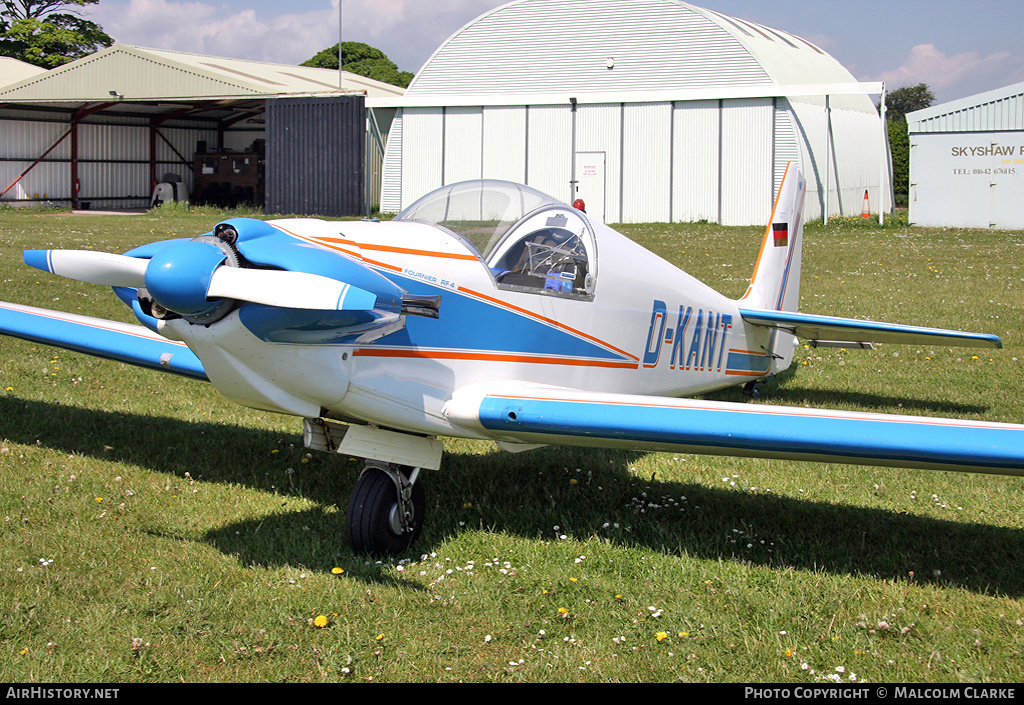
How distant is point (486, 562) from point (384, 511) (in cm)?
61

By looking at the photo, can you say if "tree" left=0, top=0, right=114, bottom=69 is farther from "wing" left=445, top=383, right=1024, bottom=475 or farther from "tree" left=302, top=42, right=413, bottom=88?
"wing" left=445, top=383, right=1024, bottom=475

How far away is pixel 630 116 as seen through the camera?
2817 cm

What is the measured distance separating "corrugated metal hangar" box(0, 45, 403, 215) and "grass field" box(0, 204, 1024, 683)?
2375 cm

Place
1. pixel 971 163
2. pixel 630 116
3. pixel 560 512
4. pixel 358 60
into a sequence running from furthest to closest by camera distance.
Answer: pixel 358 60 < pixel 630 116 < pixel 971 163 < pixel 560 512

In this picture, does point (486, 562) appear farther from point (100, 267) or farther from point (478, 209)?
point (100, 267)

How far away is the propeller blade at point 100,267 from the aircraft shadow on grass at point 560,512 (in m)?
1.54

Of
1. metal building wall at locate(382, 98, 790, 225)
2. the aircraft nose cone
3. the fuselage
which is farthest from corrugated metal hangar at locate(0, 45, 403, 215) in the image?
the aircraft nose cone

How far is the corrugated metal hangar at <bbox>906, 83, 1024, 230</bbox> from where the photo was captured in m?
27.3

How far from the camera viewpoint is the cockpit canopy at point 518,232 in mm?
5305

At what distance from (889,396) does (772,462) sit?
2.38 meters

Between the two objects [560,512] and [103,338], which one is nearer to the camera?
[560,512]

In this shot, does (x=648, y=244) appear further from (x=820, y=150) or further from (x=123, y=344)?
(x=123, y=344)

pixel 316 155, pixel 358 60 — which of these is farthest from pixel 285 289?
pixel 358 60

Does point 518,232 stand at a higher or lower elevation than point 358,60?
lower
